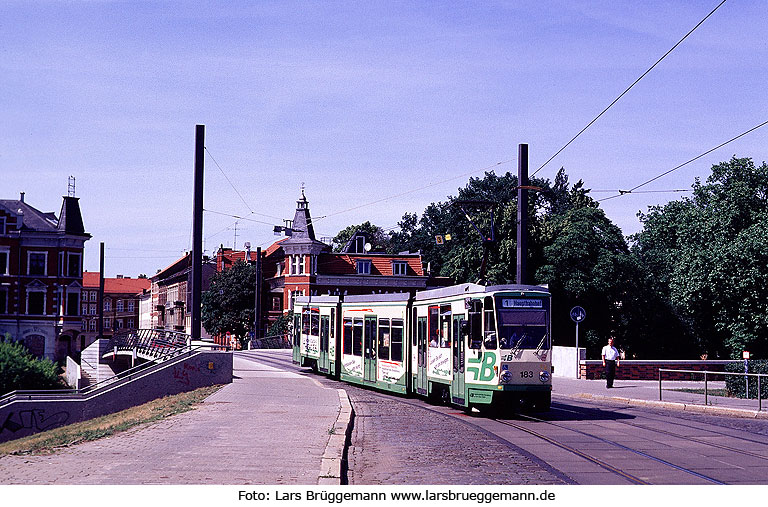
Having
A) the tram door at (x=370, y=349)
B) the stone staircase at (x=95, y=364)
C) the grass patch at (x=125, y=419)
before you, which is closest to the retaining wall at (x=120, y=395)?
the grass patch at (x=125, y=419)

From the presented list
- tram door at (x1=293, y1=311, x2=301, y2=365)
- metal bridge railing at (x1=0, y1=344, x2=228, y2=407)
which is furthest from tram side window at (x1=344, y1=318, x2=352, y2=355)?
tram door at (x1=293, y1=311, x2=301, y2=365)

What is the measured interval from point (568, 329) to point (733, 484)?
162 feet

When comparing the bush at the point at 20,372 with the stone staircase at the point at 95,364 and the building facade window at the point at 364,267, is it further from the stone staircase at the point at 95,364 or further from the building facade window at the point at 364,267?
the building facade window at the point at 364,267

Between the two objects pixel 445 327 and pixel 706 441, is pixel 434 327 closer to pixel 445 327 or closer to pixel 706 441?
pixel 445 327

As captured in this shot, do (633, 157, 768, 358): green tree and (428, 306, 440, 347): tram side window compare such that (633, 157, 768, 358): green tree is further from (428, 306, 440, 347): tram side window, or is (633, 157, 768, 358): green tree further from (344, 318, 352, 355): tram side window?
(428, 306, 440, 347): tram side window

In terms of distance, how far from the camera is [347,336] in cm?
3081

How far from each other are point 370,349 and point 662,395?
890cm

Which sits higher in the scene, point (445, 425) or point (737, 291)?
point (737, 291)

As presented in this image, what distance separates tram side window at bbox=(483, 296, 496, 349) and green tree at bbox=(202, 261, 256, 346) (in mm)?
71442

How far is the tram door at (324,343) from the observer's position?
33272 mm
